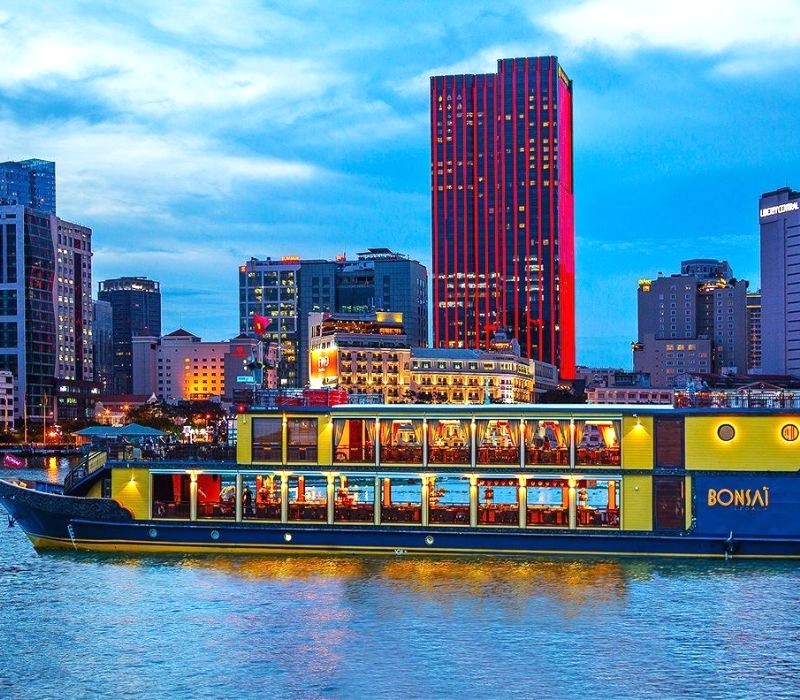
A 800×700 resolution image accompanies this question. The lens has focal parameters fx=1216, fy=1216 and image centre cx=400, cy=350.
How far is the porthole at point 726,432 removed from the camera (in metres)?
37.7

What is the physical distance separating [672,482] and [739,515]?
88.0 inches

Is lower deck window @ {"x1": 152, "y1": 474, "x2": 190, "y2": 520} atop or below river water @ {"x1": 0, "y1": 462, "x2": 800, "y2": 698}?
atop

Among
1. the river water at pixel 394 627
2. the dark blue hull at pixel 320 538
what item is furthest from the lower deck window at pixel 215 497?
the river water at pixel 394 627

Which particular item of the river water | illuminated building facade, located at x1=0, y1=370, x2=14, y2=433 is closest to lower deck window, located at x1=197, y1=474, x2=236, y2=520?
the river water

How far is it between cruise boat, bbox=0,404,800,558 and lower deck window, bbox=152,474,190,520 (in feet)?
0.15

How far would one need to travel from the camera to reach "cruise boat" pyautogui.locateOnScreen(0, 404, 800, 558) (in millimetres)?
37500

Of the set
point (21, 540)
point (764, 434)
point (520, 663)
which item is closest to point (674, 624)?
point (520, 663)

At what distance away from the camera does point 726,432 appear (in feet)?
124

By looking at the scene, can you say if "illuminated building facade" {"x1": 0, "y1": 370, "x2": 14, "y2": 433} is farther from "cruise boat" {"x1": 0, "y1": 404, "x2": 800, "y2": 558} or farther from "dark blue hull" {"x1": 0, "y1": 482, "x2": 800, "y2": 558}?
"cruise boat" {"x1": 0, "y1": 404, "x2": 800, "y2": 558}

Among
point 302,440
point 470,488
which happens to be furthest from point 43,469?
point 470,488

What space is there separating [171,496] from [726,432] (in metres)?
18.2

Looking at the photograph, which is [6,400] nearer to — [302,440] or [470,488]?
[302,440]

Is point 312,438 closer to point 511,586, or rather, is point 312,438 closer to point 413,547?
point 413,547

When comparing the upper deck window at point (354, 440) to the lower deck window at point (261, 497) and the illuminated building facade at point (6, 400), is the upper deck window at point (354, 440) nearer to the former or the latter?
the lower deck window at point (261, 497)
